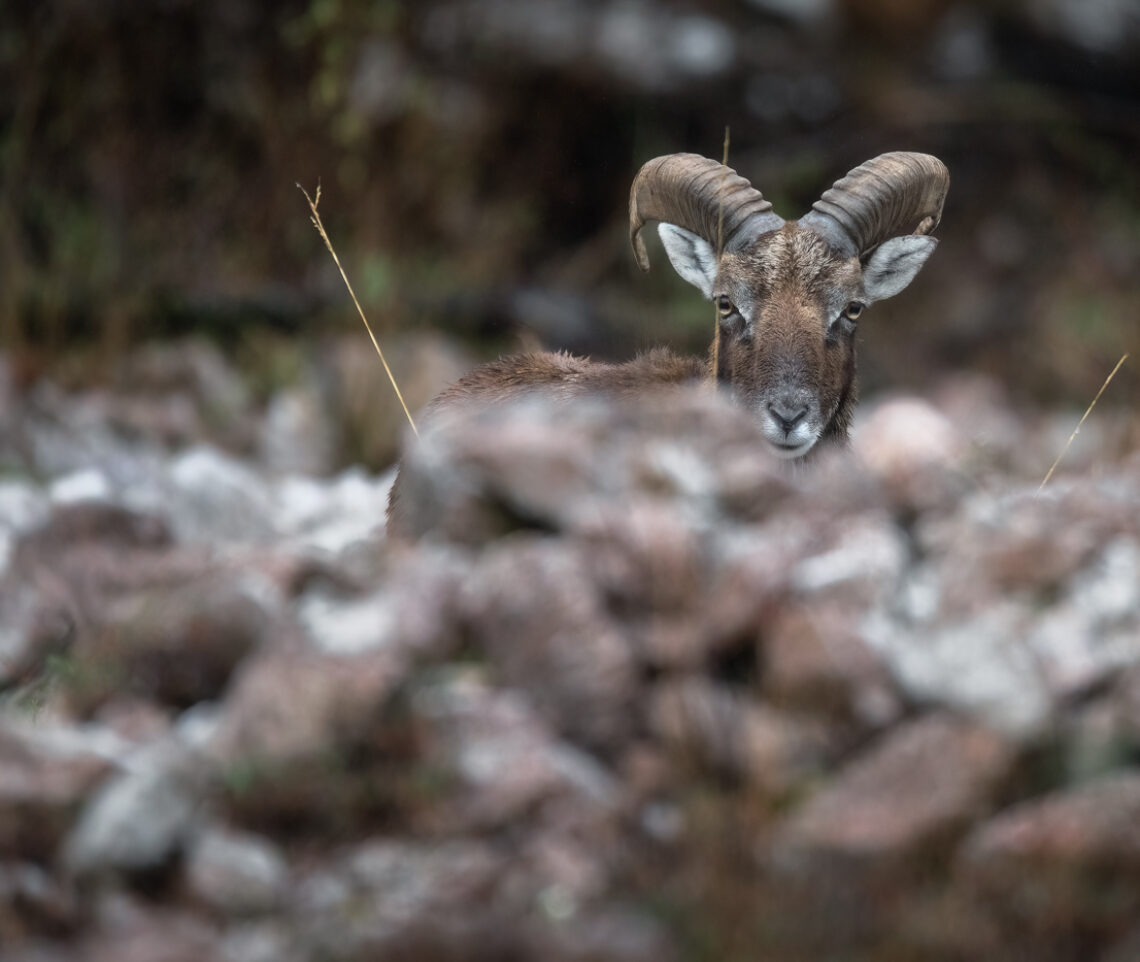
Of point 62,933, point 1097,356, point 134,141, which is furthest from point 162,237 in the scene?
point 62,933

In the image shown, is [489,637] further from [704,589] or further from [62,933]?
[62,933]

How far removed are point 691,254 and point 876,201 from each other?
852 mm

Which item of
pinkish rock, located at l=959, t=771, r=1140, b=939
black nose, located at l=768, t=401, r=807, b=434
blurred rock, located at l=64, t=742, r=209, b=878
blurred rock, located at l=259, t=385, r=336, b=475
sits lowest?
pinkish rock, located at l=959, t=771, r=1140, b=939

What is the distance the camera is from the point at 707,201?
21.9 ft

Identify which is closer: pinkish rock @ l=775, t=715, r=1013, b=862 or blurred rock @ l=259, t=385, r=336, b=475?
pinkish rock @ l=775, t=715, r=1013, b=862

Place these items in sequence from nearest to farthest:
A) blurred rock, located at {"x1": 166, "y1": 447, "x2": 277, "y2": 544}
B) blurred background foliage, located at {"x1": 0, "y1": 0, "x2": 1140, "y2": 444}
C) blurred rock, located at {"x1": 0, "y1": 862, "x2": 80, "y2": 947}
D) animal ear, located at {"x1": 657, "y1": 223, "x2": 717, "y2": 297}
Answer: blurred rock, located at {"x1": 0, "y1": 862, "x2": 80, "y2": 947} < blurred rock, located at {"x1": 166, "y1": 447, "x2": 277, "y2": 544} < animal ear, located at {"x1": 657, "y1": 223, "x2": 717, "y2": 297} < blurred background foliage, located at {"x1": 0, "y1": 0, "x2": 1140, "y2": 444}

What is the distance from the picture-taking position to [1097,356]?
10.8 m

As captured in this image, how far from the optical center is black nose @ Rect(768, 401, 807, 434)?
623 centimetres

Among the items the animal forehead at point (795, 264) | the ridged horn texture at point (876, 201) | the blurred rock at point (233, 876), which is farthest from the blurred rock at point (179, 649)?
the ridged horn texture at point (876, 201)

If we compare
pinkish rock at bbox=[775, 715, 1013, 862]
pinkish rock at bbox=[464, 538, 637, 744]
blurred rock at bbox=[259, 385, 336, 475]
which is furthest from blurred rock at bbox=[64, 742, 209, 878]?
blurred rock at bbox=[259, 385, 336, 475]

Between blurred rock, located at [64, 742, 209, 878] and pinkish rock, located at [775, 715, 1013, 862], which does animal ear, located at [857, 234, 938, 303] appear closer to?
pinkish rock, located at [775, 715, 1013, 862]

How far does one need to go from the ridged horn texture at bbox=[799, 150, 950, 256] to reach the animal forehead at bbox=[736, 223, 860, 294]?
6cm

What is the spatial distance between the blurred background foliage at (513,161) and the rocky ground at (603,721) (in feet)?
16.2

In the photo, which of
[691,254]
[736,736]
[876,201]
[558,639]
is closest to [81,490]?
[691,254]
